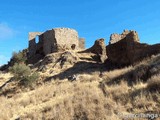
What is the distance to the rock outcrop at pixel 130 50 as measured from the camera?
18.7 meters

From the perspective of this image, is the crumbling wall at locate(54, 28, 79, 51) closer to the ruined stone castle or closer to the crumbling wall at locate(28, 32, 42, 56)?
the ruined stone castle

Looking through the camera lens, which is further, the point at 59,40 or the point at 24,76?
the point at 59,40

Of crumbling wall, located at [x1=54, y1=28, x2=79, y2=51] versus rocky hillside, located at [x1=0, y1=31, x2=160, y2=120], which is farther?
crumbling wall, located at [x1=54, y1=28, x2=79, y2=51]

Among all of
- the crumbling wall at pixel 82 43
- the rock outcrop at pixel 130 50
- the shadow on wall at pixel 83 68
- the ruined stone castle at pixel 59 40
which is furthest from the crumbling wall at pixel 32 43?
the rock outcrop at pixel 130 50

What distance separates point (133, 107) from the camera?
6984mm

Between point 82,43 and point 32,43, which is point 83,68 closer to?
point 82,43

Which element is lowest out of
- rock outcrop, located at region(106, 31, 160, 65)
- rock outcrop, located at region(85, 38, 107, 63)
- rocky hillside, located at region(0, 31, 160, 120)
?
rocky hillside, located at region(0, 31, 160, 120)

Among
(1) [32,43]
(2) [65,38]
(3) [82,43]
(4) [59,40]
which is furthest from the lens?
(3) [82,43]

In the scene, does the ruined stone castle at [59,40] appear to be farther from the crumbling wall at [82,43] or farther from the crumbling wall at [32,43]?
the crumbling wall at [82,43]

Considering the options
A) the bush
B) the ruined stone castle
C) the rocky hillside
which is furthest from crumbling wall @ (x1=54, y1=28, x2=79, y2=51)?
the rocky hillside

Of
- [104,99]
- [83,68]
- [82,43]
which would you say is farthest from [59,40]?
[104,99]

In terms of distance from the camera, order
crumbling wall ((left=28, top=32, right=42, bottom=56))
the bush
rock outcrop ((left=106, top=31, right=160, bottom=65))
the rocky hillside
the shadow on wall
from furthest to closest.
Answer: crumbling wall ((left=28, top=32, right=42, bottom=56)), the shadow on wall, the bush, rock outcrop ((left=106, top=31, right=160, bottom=65)), the rocky hillside

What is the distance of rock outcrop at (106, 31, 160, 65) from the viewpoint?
18653mm

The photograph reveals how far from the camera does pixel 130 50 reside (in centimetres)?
2061
